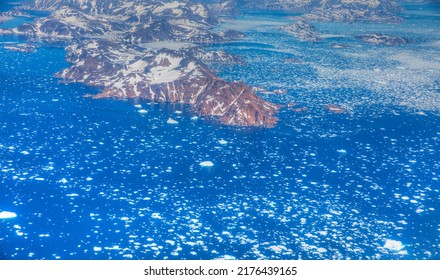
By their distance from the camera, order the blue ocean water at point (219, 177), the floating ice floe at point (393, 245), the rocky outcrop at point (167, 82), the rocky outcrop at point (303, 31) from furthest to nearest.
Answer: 1. the rocky outcrop at point (303, 31)
2. the rocky outcrop at point (167, 82)
3. the blue ocean water at point (219, 177)
4. the floating ice floe at point (393, 245)

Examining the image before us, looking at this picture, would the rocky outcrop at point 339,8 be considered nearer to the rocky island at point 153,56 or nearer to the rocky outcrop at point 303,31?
the rocky outcrop at point 303,31

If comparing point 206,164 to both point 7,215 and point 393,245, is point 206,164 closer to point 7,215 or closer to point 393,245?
point 7,215

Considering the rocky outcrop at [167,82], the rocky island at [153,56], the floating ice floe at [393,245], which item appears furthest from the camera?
the rocky island at [153,56]

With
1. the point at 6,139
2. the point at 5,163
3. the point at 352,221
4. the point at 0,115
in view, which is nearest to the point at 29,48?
the point at 0,115

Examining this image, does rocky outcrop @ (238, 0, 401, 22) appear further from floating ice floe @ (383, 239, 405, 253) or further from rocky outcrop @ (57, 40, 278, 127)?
floating ice floe @ (383, 239, 405, 253)

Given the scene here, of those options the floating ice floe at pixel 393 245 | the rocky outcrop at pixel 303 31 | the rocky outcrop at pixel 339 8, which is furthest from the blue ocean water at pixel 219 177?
the rocky outcrop at pixel 339 8

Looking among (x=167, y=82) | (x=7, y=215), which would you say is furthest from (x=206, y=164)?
(x=167, y=82)

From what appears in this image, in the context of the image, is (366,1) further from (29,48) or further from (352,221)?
(352,221)
